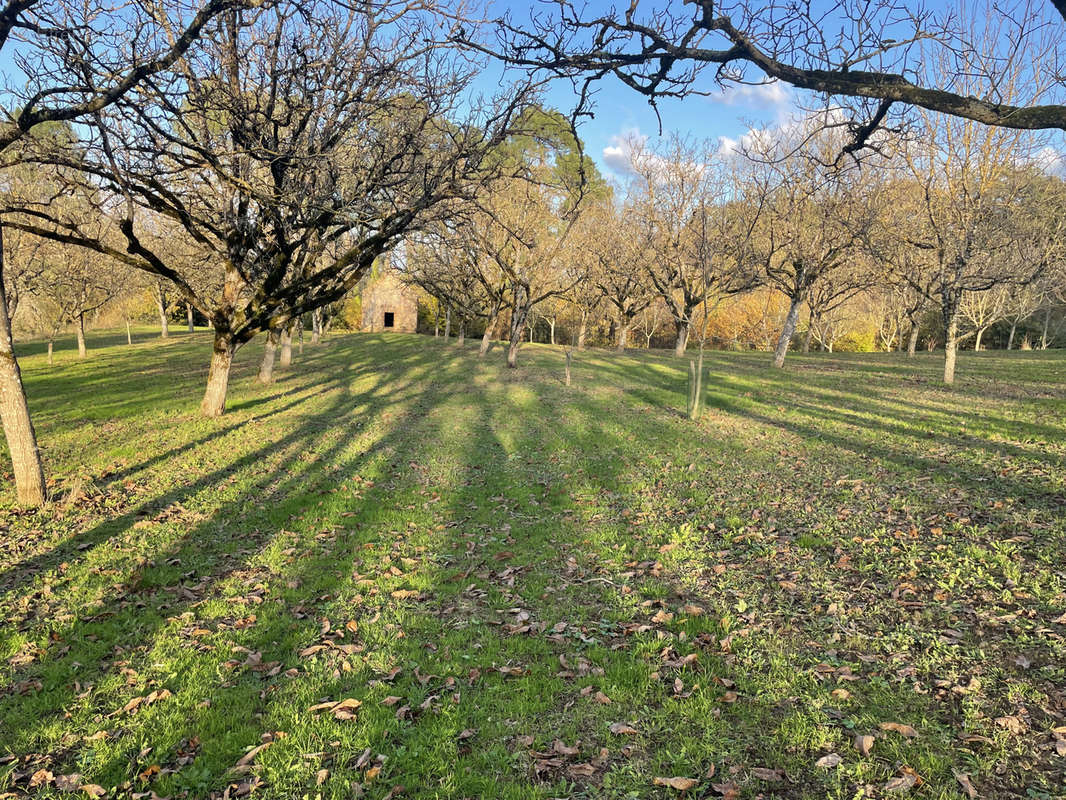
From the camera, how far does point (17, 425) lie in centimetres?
775

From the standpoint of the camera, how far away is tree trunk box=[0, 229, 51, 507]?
24.5ft

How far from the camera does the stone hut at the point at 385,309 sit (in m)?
58.2

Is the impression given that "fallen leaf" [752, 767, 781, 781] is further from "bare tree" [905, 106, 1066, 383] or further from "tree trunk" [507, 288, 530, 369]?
"tree trunk" [507, 288, 530, 369]

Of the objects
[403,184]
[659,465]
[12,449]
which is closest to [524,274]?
[403,184]

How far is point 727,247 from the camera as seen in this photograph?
26.4m

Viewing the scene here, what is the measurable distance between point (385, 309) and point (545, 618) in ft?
187

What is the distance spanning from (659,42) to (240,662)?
23.1 ft

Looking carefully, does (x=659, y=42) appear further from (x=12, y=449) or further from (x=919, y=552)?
(x=12, y=449)

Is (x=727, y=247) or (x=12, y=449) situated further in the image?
(x=727, y=247)

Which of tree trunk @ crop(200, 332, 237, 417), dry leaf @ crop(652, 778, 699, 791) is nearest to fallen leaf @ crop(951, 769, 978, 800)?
dry leaf @ crop(652, 778, 699, 791)

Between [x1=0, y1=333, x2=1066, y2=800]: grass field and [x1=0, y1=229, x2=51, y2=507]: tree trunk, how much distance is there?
0.50 metres

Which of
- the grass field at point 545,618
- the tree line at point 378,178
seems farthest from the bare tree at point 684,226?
the grass field at point 545,618

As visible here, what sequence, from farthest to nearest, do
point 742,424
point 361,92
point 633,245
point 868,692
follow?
1. point 633,245
2. point 742,424
3. point 361,92
4. point 868,692

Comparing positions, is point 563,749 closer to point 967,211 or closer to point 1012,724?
point 1012,724
